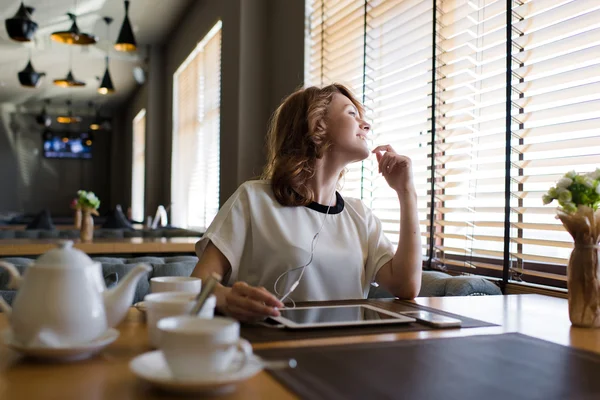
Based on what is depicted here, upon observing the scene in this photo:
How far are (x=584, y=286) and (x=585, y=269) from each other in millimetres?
38

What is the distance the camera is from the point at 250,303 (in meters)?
1.16

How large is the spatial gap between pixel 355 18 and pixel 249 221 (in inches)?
83.4

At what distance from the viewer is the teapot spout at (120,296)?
0.96 metres

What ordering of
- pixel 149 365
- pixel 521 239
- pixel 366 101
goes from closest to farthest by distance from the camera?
pixel 149 365 → pixel 521 239 → pixel 366 101

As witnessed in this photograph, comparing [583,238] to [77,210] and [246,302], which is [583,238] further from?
[77,210]

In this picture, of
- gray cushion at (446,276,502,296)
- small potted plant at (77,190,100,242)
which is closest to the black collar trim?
gray cushion at (446,276,502,296)

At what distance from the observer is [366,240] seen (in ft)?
6.13

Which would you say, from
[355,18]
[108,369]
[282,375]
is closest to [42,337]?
[108,369]

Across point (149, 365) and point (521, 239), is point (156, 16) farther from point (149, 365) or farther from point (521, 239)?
point (149, 365)

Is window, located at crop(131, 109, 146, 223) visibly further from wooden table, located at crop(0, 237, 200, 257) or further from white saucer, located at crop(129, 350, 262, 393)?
white saucer, located at crop(129, 350, 262, 393)

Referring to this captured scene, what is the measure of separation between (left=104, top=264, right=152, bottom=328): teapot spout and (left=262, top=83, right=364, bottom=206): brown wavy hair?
84 centimetres

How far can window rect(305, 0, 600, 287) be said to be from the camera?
81.4 inches

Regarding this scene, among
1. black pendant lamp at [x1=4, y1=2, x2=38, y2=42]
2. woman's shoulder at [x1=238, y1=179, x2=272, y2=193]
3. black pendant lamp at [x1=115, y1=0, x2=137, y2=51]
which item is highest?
black pendant lamp at [x1=115, y1=0, x2=137, y2=51]

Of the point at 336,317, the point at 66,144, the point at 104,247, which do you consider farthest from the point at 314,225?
the point at 66,144
